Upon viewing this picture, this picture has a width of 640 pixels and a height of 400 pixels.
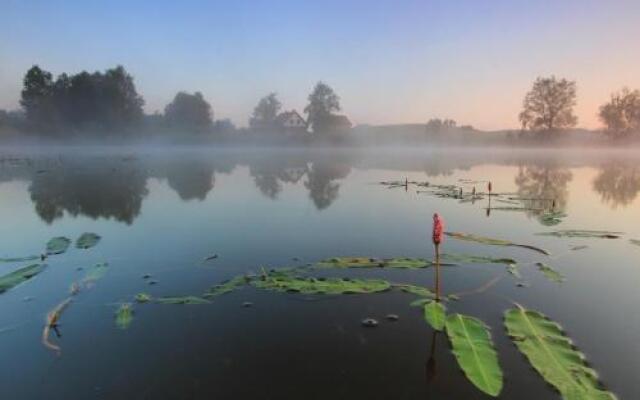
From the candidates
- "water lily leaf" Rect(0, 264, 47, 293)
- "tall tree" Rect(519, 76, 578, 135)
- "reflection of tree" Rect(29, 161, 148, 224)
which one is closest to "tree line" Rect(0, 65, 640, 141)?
"tall tree" Rect(519, 76, 578, 135)

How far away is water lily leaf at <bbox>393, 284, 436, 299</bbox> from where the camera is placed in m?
7.07

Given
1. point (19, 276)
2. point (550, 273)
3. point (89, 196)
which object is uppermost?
point (89, 196)

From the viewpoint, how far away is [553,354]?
16.3ft

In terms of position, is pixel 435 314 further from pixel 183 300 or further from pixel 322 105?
pixel 322 105

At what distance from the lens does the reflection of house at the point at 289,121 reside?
424ft

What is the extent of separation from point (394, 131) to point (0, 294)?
169713 mm

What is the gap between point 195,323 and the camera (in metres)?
6.09

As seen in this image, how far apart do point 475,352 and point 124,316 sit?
5265 millimetres

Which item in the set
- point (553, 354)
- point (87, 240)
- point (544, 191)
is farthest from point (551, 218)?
point (87, 240)

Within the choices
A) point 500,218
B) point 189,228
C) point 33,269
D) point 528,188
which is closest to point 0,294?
point 33,269

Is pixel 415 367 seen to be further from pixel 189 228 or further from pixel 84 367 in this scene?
pixel 189 228

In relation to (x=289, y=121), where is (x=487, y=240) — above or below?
below

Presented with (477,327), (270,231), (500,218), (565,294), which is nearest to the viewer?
(477,327)

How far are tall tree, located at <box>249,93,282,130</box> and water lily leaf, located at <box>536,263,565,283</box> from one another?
427ft
